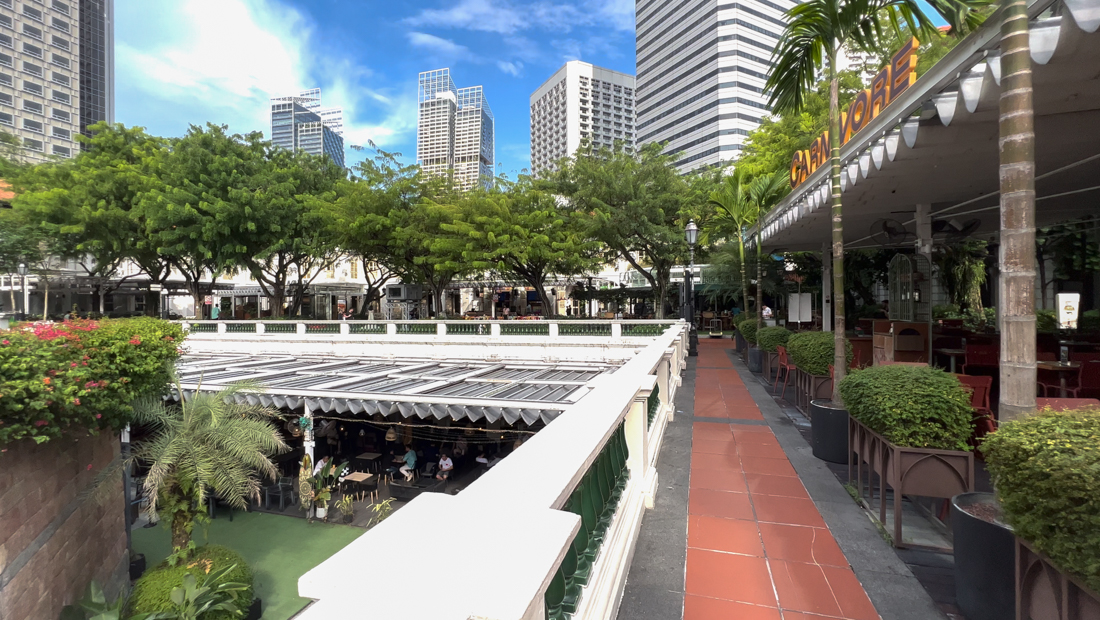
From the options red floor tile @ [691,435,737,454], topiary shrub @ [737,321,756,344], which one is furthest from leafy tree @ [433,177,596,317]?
red floor tile @ [691,435,737,454]

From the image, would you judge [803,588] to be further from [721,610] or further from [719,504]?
[719,504]

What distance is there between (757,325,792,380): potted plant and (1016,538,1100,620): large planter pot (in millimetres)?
8706

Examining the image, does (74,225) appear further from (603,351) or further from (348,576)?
(348,576)

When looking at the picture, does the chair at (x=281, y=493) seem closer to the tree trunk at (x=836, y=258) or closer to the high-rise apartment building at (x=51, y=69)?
the tree trunk at (x=836, y=258)

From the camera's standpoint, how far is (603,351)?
48.6 feet

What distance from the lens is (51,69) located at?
213 ft

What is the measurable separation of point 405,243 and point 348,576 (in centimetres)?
2036

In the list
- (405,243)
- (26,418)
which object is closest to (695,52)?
(405,243)

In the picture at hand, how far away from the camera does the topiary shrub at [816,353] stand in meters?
7.29

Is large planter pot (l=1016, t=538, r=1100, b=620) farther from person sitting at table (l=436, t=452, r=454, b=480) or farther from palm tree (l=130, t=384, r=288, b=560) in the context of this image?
person sitting at table (l=436, t=452, r=454, b=480)

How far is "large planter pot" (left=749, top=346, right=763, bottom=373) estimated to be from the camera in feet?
42.4

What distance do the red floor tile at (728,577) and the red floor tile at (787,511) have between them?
2.67 ft

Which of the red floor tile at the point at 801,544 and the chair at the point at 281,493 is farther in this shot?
the chair at the point at 281,493

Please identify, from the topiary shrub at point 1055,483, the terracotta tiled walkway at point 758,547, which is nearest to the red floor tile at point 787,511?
the terracotta tiled walkway at point 758,547
